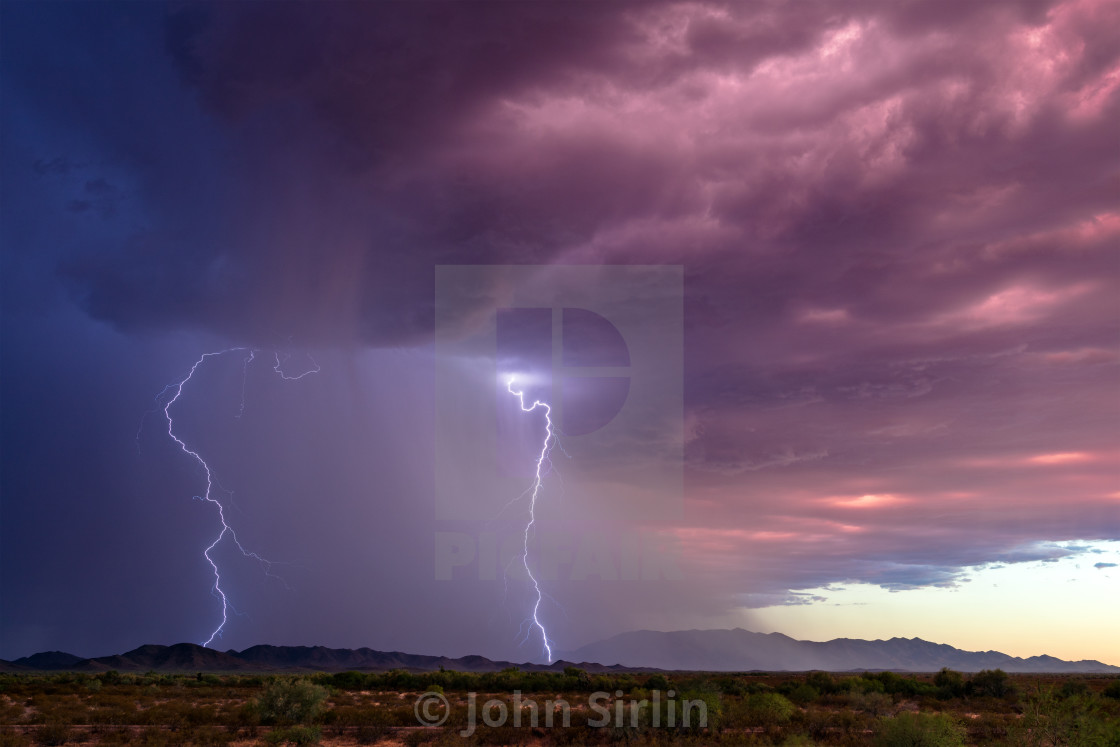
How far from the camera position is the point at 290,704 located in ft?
93.8

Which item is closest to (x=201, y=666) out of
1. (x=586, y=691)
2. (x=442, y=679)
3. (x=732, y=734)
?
(x=442, y=679)

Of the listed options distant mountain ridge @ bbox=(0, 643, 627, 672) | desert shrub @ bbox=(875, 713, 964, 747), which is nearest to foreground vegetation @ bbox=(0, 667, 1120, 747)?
desert shrub @ bbox=(875, 713, 964, 747)

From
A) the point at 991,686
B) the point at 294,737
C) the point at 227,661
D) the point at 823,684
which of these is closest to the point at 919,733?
the point at 294,737

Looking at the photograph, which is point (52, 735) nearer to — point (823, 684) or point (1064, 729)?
point (1064, 729)

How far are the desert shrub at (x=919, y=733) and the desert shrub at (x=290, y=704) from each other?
67.8 ft

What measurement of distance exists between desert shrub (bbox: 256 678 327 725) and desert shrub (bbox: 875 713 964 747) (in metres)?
20.7

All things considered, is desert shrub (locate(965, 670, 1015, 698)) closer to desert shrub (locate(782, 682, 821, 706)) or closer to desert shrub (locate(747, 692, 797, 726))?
desert shrub (locate(782, 682, 821, 706))

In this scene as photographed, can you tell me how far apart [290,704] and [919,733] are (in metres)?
22.7

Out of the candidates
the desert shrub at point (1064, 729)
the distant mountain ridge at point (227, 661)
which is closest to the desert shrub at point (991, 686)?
A: the desert shrub at point (1064, 729)

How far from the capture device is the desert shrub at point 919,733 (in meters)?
19.6

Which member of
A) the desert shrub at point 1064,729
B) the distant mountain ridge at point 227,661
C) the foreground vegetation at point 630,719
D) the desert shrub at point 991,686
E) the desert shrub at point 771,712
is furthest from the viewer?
the distant mountain ridge at point 227,661

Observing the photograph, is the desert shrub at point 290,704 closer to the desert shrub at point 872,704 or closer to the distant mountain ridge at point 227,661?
the desert shrub at point 872,704

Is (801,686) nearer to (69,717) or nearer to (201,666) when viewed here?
(69,717)

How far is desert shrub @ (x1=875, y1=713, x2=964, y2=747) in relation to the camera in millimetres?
19641
